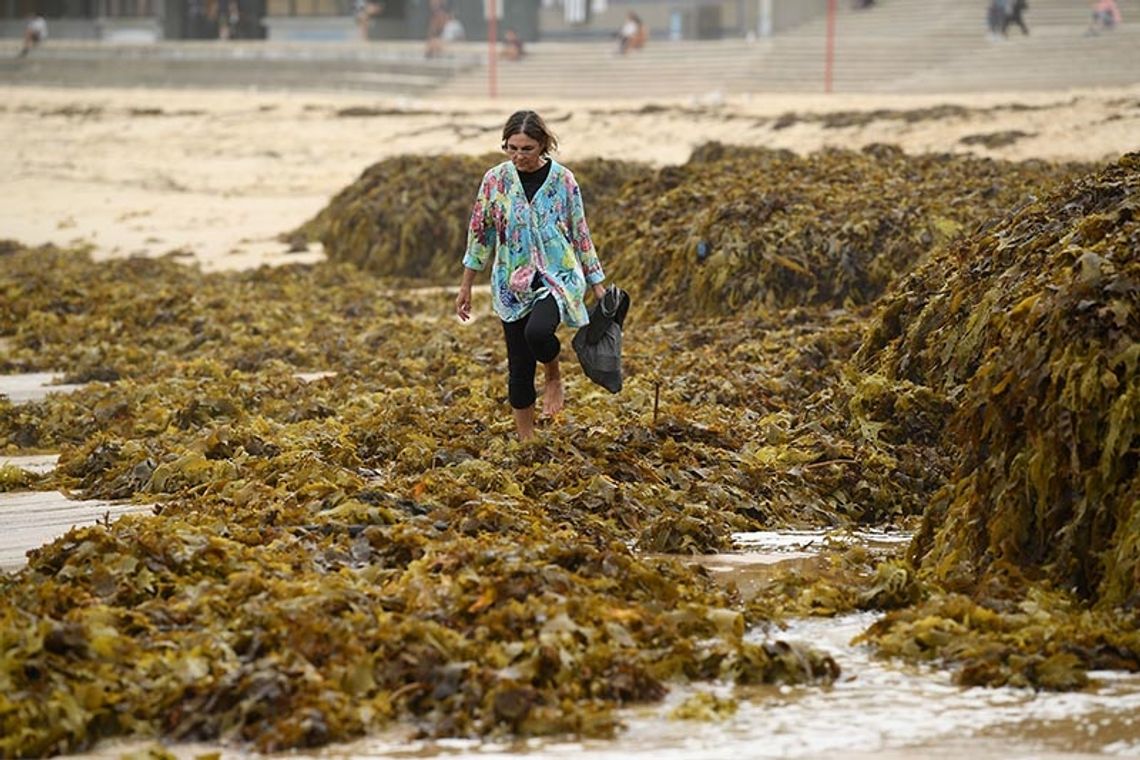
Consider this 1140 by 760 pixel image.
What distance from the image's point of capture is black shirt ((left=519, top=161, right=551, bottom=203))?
29.2ft

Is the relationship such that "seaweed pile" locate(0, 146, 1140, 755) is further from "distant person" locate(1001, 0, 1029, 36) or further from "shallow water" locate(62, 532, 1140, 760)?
"distant person" locate(1001, 0, 1029, 36)

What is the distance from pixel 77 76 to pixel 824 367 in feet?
119

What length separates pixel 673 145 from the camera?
27625mm

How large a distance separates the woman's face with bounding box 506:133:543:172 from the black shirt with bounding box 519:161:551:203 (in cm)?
3

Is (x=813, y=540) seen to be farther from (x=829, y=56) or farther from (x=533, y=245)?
(x=829, y=56)

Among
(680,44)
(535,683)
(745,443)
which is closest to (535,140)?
(745,443)

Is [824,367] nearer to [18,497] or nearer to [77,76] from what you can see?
[18,497]

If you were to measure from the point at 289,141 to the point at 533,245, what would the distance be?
935 inches

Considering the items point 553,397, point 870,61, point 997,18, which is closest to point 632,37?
point 870,61

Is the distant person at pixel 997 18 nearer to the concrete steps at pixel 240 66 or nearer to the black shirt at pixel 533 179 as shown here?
the concrete steps at pixel 240 66

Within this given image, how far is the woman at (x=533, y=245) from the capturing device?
29.2ft

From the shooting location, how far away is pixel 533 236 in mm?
8914

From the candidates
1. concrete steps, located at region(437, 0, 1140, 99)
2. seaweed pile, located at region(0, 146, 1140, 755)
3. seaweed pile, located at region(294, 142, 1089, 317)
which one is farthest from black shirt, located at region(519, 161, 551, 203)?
concrete steps, located at region(437, 0, 1140, 99)

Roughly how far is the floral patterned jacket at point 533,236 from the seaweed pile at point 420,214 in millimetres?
10390
